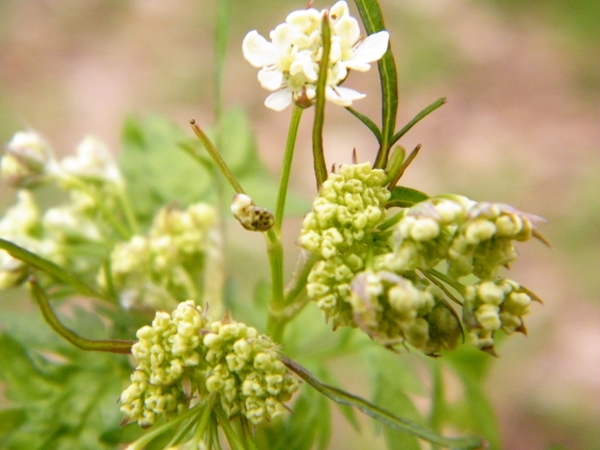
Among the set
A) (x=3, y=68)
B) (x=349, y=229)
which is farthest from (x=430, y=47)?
(x=349, y=229)

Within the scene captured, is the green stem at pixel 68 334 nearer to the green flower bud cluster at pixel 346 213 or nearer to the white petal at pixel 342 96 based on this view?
the green flower bud cluster at pixel 346 213

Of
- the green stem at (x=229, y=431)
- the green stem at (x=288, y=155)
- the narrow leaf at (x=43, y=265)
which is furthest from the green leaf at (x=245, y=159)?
the green stem at (x=229, y=431)

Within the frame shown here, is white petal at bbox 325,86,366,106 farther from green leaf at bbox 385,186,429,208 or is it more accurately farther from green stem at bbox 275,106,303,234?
green leaf at bbox 385,186,429,208

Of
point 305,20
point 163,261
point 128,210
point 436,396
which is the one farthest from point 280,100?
point 436,396

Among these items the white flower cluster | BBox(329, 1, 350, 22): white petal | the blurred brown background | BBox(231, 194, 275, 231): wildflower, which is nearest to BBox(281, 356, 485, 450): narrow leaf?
BBox(231, 194, 275, 231): wildflower

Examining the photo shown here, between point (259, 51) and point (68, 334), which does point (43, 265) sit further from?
point (259, 51)

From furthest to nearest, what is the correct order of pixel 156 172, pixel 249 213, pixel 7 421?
pixel 156 172 → pixel 7 421 → pixel 249 213

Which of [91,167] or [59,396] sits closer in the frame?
[59,396]
